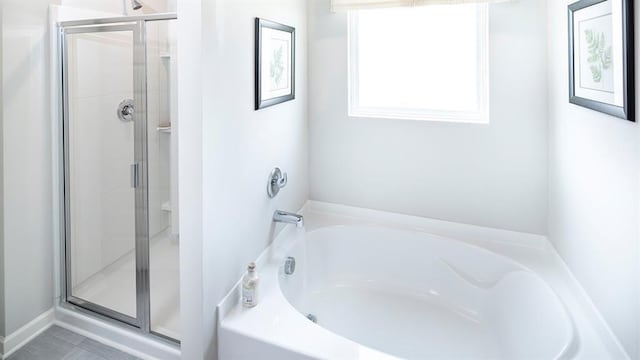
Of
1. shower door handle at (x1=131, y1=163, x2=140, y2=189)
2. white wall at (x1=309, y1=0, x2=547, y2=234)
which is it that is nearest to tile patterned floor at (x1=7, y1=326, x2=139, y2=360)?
shower door handle at (x1=131, y1=163, x2=140, y2=189)

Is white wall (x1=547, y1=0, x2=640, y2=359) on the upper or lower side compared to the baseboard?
upper

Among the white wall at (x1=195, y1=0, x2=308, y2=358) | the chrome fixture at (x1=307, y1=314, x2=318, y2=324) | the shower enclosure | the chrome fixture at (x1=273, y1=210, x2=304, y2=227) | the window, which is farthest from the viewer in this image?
the window

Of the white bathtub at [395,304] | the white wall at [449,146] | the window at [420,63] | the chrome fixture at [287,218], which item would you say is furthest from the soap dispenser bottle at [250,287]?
the window at [420,63]

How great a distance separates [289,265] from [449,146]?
1.20m

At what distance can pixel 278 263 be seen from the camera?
6.73 ft

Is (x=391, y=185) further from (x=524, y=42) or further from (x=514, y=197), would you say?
(x=524, y=42)

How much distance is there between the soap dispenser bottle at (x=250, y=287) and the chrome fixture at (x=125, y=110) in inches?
40.7

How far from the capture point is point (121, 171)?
82.3 inches

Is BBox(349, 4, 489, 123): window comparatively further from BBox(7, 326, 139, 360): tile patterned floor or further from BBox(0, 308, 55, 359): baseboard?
BBox(0, 308, 55, 359): baseboard

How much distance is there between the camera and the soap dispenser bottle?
166 cm

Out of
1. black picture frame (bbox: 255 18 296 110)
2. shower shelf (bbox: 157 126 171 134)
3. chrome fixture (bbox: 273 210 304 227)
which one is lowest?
chrome fixture (bbox: 273 210 304 227)

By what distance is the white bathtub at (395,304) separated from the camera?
4.94ft

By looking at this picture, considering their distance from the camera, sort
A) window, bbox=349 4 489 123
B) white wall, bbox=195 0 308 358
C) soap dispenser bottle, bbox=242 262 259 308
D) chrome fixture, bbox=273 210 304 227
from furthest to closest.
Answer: window, bbox=349 4 489 123 < chrome fixture, bbox=273 210 304 227 < soap dispenser bottle, bbox=242 262 259 308 < white wall, bbox=195 0 308 358

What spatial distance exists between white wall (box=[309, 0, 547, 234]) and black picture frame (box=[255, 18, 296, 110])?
0.36 meters
